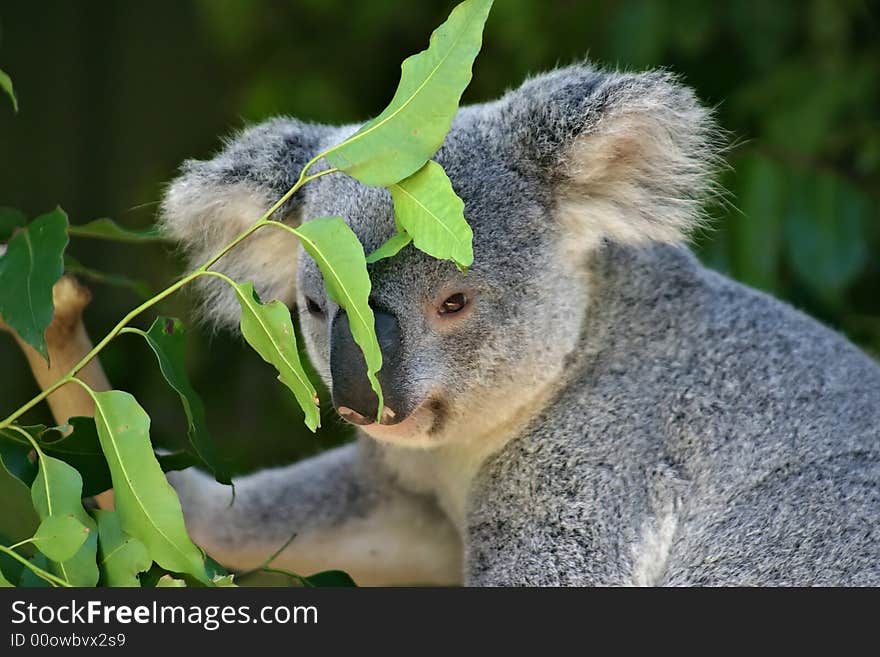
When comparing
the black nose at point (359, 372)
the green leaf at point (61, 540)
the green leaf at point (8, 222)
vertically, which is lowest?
the green leaf at point (61, 540)

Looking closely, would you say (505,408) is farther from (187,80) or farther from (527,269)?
(187,80)

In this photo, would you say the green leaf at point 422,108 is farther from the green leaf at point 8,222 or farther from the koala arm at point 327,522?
the koala arm at point 327,522

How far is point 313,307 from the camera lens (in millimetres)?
2051

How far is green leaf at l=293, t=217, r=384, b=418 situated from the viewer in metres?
1.44

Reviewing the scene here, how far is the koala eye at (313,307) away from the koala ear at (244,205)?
0.21 metres

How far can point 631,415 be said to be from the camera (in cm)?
217

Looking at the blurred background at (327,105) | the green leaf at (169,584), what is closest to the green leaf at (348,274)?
the green leaf at (169,584)

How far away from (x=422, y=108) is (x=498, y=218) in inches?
21.3

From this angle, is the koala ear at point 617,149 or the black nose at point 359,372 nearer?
the black nose at point 359,372

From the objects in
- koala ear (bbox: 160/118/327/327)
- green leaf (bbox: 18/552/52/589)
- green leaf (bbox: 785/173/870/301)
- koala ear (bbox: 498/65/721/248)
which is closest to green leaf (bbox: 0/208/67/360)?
green leaf (bbox: 18/552/52/589)

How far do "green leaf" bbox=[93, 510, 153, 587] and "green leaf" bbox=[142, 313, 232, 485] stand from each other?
6.7 inches

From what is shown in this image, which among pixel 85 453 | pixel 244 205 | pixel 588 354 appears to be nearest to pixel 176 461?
pixel 85 453

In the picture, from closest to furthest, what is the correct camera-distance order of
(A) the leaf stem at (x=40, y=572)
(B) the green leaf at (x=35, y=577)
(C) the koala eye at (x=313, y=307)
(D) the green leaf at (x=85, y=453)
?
(A) the leaf stem at (x=40, y=572) → (B) the green leaf at (x=35, y=577) → (D) the green leaf at (x=85, y=453) → (C) the koala eye at (x=313, y=307)

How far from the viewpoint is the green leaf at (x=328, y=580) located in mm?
1940
